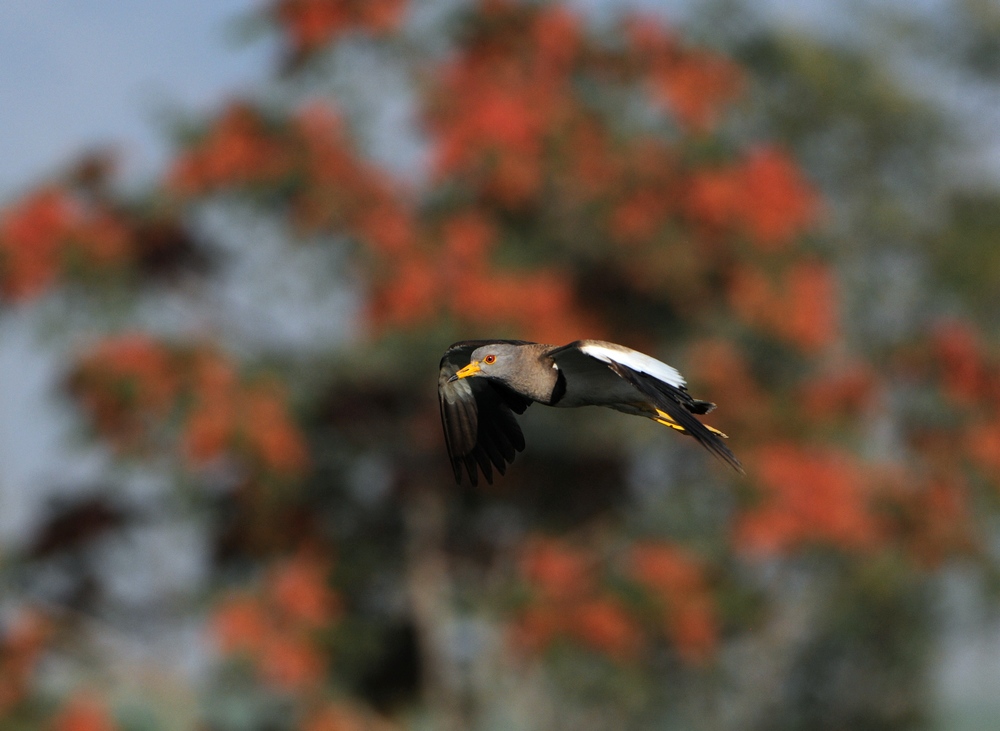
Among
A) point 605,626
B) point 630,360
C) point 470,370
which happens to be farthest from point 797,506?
point 630,360

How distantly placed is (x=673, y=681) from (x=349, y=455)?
445 centimetres

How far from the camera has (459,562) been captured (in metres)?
15.4

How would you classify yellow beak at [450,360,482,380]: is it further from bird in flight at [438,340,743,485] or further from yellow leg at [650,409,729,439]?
yellow leg at [650,409,729,439]

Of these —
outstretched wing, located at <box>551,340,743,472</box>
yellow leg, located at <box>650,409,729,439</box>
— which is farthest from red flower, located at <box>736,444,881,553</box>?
outstretched wing, located at <box>551,340,743,472</box>

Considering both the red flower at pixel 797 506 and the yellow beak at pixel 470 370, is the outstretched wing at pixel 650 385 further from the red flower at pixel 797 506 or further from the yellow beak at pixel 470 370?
the red flower at pixel 797 506

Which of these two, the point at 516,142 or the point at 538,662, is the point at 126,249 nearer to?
the point at 516,142

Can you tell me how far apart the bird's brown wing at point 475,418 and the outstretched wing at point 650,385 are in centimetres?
80

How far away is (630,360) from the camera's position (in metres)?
5.50

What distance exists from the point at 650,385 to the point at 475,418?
5.33 ft

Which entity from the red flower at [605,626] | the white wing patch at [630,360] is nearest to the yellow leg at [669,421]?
the white wing patch at [630,360]

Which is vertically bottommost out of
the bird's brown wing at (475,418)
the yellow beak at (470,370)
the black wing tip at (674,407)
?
the black wing tip at (674,407)

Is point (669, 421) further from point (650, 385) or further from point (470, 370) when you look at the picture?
point (470, 370)

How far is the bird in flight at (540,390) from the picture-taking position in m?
5.30

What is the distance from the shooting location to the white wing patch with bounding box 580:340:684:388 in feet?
17.6
